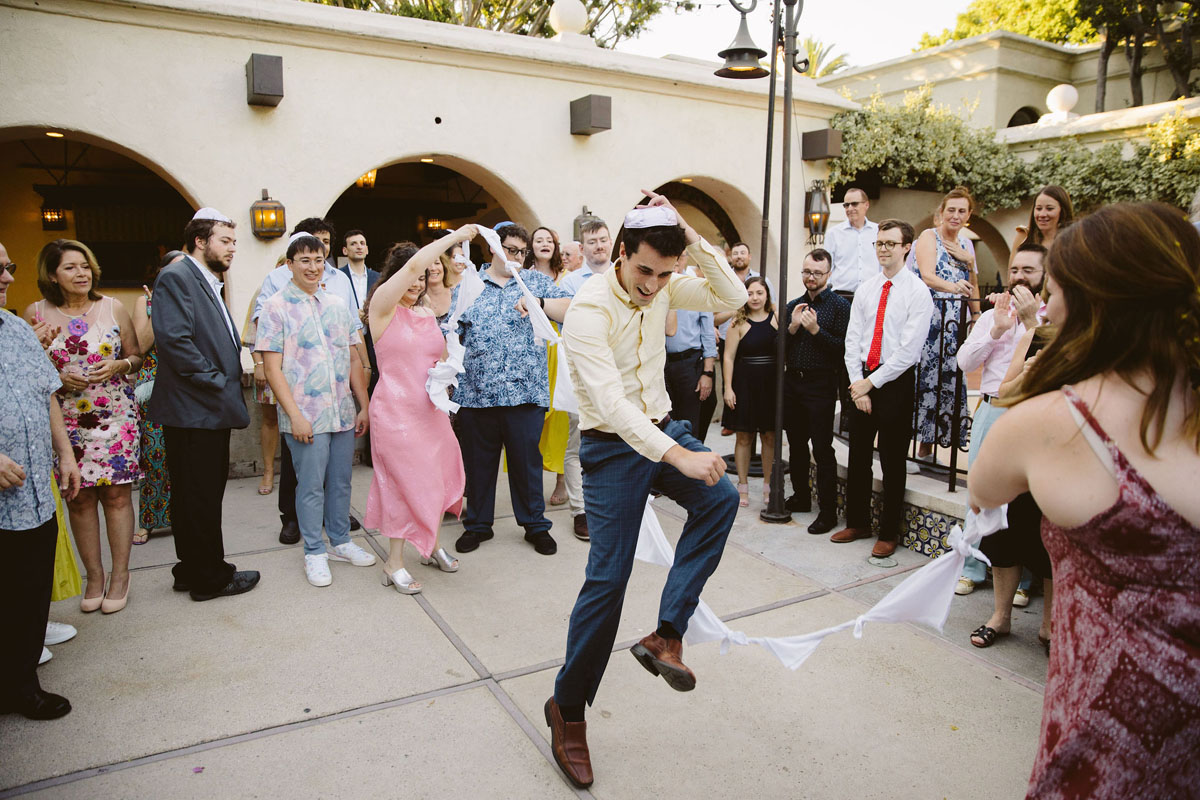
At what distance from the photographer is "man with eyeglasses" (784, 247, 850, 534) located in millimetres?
5281

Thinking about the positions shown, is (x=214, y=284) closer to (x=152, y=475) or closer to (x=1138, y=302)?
(x=152, y=475)

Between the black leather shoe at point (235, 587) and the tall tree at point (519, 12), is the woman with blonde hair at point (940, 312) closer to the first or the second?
the black leather shoe at point (235, 587)

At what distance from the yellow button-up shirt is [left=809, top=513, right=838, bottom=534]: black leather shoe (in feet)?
8.71

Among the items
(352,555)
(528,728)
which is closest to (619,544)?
(528,728)

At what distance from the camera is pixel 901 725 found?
3.00 meters

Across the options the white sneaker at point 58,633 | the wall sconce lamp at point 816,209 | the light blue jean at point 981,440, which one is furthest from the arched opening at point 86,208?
the light blue jean at point 981,440

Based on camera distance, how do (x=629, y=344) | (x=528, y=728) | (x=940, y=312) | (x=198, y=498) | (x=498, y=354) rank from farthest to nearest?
(x=940, y=312)
(x=498, y=354)
(x=198, y=498)
(x=528, y=728)
(x=629, y=344)

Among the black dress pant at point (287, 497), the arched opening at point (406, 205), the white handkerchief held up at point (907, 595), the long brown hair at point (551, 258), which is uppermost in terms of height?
the arched opening at point (406, 205)

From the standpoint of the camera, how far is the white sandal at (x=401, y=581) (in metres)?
4.23

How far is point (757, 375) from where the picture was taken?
567 centimetres

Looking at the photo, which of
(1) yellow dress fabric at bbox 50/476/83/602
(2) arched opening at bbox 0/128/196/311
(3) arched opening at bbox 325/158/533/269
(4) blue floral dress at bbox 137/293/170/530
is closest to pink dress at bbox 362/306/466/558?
(1) yellow dress fabric at bbox 50/476/83/602

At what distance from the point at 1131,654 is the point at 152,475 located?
531cm

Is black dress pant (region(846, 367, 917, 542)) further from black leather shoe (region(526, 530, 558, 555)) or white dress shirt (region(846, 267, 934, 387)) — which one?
black leather shoe (region(526, 530, 558, 555))

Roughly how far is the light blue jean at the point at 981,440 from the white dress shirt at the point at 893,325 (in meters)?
0.62
